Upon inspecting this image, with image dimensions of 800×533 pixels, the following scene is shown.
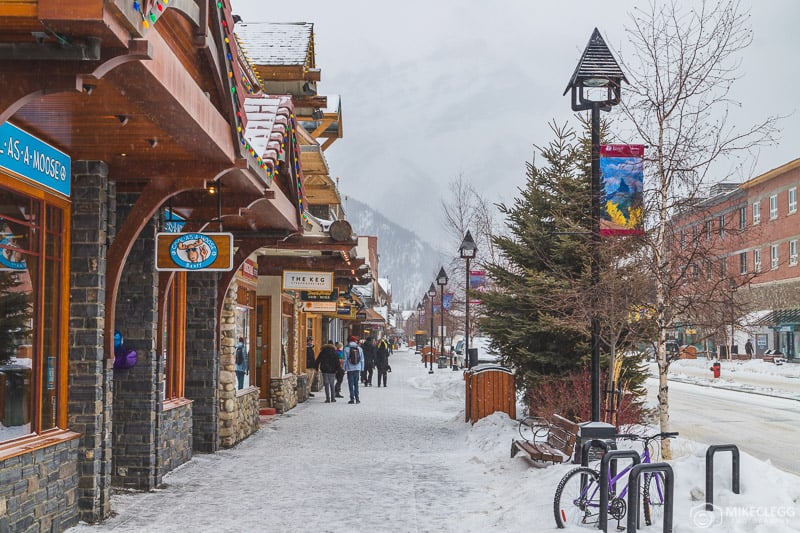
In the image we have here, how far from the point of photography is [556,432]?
11320 millimetres

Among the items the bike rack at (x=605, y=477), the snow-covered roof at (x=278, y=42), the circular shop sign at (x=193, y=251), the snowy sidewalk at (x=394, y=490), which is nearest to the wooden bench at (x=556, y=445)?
the snowy sidewalk at (x=394, y=490)

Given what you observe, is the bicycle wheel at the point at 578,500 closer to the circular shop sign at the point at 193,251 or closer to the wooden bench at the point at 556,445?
the wooden bench at the point at 556,445

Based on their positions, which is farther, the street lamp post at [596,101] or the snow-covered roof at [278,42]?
the snow-covered roof at [278,42]

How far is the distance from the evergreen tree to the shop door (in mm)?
5534

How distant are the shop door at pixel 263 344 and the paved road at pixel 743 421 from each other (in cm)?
897

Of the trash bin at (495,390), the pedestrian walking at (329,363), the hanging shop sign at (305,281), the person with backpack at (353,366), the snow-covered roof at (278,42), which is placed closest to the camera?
the trash bin at (495,390)

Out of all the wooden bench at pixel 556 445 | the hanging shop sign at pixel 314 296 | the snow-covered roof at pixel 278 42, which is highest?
the snow-covered roof at pixel 278 42

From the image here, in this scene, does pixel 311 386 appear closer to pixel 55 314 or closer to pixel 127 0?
pixel 55 314

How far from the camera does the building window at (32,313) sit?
23.4 feet

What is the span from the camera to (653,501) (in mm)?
8109

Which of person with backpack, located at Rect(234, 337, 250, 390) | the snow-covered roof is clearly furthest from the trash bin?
the snow-covered roof

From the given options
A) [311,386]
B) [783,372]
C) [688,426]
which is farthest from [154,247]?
[783,372]

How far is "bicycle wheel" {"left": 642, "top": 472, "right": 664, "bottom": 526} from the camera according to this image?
748 cm

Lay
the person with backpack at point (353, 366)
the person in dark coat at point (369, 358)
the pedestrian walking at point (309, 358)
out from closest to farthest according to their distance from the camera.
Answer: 1. the person with backpack at point (353, 366)
2. the pedestrian walking at point (309, 358)
3. the person in dark coat at point (369, 358)
